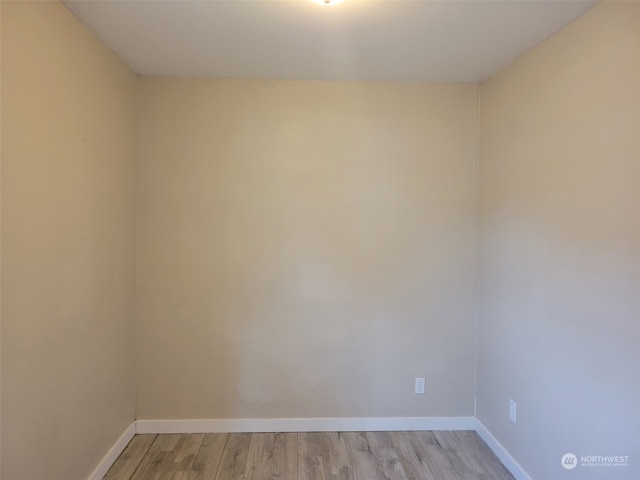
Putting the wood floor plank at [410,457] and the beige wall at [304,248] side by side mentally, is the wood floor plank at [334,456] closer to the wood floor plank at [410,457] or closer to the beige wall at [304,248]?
the beige wall at [304,248]

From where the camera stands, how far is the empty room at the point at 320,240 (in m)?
1.55

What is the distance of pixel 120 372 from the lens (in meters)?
2.34

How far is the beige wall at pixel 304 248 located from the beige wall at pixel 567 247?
0.31 meters

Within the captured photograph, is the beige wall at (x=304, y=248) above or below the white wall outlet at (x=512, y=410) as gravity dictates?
above

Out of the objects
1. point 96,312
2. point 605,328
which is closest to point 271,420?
point 96,312

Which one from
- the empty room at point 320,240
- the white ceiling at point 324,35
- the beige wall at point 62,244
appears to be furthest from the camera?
the white ceiling at point 324,35

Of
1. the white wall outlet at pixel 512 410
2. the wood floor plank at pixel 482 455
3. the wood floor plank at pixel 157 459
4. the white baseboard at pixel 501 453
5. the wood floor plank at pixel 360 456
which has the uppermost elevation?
the white wall outlet at pixel 512 410

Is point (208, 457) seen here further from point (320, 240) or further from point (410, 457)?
point (320, 240)

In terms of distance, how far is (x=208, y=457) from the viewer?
231cm

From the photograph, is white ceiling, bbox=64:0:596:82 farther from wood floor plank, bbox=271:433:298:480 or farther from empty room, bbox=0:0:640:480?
wood floor plank, bbox=271:433:298:480

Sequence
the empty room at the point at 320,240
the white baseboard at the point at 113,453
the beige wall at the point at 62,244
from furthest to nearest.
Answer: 1. the white baseboard at the point at 113,453
2. the empty room at the point at 320,240
3. the beige wall at the point at 62,244

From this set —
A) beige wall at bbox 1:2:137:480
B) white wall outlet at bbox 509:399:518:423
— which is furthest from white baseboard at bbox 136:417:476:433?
white wall outlet at bbox 509:399:518:423

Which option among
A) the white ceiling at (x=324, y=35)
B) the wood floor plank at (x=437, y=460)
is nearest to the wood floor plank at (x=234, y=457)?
the wood floor plank at (x=437, y=460)

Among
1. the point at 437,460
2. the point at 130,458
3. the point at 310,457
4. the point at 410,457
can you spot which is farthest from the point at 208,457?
the point at 437,460
